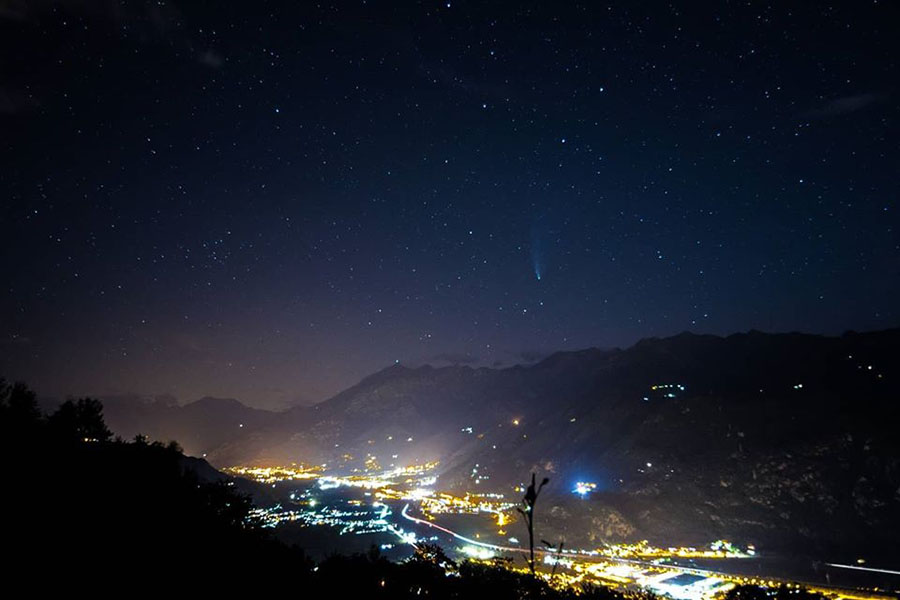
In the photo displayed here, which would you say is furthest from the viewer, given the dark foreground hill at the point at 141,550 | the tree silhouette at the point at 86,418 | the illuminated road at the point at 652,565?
the illuminated road at the point at 652,565

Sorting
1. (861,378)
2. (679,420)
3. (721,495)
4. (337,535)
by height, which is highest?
(861,378)

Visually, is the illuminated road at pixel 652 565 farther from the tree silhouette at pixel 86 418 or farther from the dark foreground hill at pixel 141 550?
the dark foreground hill at pixel 141 550

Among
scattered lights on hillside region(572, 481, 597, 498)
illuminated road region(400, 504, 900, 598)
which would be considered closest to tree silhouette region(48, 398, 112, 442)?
illuminated road region(400, 504, 900, 598)

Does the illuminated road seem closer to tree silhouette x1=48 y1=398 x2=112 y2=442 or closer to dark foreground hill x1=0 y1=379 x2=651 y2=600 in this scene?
tree silhouette x1=48 y1=398 x2=112 y2=442

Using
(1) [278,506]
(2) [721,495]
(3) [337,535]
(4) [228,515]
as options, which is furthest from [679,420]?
(4) [228,515]

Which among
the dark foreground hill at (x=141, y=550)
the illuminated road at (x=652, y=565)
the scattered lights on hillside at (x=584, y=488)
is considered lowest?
the illuminated road at (x=652, y=565)

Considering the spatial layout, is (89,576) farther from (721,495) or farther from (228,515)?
(721,495)

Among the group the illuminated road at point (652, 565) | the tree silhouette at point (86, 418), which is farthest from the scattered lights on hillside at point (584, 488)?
the tree silhouette at point (86, 418)

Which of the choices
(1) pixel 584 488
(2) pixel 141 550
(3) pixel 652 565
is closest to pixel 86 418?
(2) pixel 141 550

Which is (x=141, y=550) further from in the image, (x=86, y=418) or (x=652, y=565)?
(x=652, y=565)

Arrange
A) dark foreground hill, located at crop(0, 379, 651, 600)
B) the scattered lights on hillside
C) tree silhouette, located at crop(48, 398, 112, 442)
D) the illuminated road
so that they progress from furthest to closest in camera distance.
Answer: the scattered lights on hillside
the illuminated road
tree silhouette, located at crop(48, 398, 112, 442)
dark foreground hill, located at crop(0, 379, 651, 600)

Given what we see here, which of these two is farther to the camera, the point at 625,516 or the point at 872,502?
the point at 625,516
